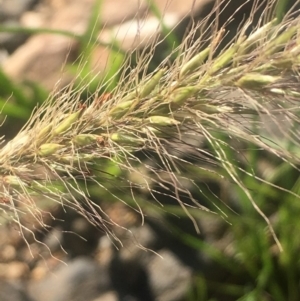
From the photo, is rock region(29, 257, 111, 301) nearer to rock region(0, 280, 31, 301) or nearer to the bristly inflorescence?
rock region(0, 280, 31, 301)

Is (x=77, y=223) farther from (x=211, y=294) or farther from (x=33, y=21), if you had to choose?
(x=33, y=21)

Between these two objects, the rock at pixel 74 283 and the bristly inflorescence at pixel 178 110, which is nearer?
the bristly inflorescence at pixel 178 110

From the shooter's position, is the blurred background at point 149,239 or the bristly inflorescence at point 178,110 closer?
the bristly inflorescence at point 178,110

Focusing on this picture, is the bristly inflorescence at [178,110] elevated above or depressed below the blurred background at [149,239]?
above

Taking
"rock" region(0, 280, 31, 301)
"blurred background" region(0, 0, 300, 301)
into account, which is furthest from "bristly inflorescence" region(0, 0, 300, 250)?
"rock" region(0, 280, 31, 301)

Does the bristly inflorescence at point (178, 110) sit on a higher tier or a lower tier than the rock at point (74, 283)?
higher

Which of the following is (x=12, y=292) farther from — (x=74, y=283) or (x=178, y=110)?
(x=178, y=110)

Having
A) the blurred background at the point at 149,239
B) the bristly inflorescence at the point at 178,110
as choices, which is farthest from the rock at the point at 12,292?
the bristly inflorescence at the point at 178,110

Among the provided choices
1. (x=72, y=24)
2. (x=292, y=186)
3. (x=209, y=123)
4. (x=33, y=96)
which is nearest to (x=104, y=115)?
(x=209, y=123)

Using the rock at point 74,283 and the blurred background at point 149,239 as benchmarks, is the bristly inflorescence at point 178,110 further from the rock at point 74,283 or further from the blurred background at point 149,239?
the rock at point 74,283
